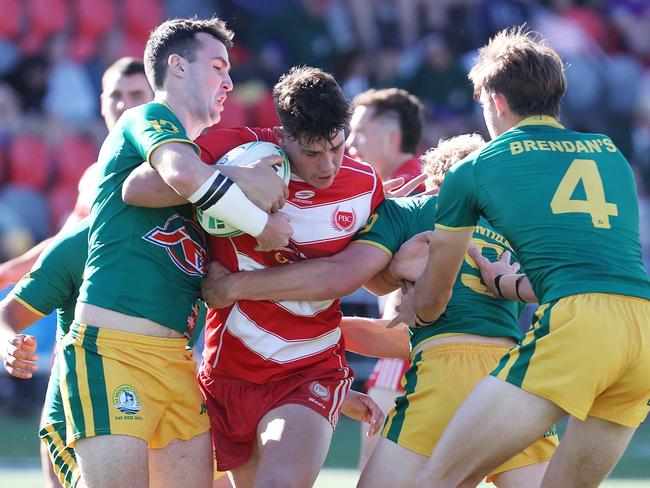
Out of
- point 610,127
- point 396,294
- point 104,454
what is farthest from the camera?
point 610,127

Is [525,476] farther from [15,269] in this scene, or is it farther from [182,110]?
[15,269]

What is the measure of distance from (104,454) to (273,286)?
3.01ft

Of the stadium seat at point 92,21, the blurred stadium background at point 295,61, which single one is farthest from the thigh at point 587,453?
the stadium seat at point 92,21

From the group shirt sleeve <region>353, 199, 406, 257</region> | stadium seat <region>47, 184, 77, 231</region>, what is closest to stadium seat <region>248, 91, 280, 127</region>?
stadium seat <region>47, 184, 77, 231</region>

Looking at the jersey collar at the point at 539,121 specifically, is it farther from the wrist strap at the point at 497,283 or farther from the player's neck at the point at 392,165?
the player's neck at the point at 392,165

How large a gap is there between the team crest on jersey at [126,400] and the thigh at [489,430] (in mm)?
1125

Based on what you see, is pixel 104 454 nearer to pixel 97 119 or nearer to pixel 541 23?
pixel 97 119

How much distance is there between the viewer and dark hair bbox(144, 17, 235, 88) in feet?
13.5

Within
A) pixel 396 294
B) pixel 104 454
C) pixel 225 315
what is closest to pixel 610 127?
pixel 396 294

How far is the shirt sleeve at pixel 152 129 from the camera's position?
3652mm

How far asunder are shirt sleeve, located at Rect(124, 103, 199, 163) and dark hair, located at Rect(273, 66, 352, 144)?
446 mm

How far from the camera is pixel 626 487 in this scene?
7.05 m

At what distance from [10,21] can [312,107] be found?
7.88 metres

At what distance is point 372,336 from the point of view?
476 centimetres
